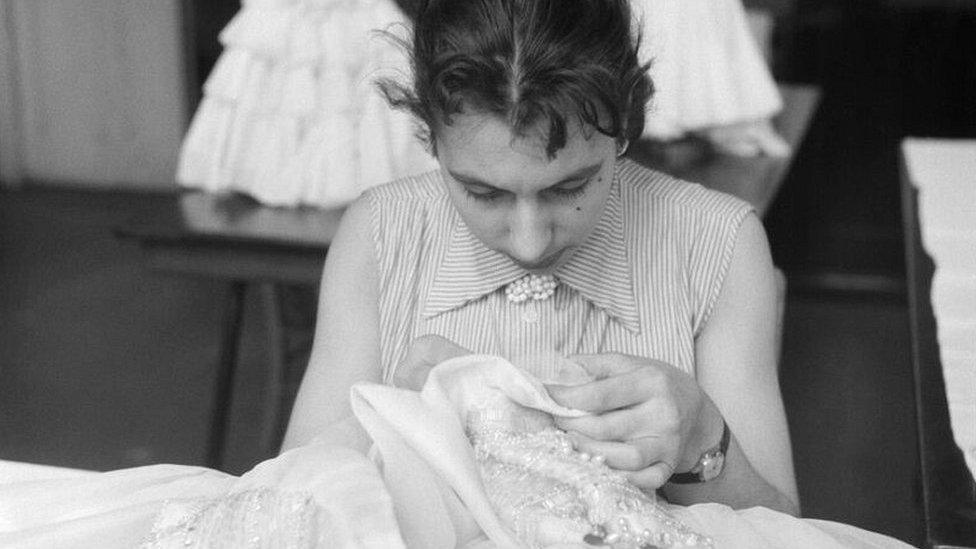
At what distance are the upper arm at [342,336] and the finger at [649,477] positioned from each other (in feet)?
1.77

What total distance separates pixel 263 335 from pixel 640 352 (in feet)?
11.6

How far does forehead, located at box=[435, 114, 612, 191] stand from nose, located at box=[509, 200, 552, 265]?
34 mm

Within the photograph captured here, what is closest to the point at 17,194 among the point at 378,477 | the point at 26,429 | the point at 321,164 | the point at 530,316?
the point at 26,429

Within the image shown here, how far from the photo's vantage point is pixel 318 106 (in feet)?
11.0

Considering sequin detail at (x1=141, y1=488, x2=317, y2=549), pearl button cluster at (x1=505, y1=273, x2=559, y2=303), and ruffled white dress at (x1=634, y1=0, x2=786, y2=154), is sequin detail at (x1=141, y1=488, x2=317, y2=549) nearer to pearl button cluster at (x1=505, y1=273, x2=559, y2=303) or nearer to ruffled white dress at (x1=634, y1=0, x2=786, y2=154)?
pearl button cluster at (x1=505, y1=273, x2=559, y2=303)

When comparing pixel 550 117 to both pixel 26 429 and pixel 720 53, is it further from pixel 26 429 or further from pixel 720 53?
pixel 26 429

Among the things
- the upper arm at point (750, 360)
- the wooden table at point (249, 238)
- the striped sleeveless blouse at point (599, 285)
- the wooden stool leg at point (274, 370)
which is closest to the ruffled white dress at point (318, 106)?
the wooden table at point (249, 238)

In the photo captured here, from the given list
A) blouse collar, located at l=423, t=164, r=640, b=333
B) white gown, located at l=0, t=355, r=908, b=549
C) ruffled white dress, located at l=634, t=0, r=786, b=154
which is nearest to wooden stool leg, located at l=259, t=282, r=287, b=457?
ruffled white dress, located at l=634, t=0, r=786, b=154

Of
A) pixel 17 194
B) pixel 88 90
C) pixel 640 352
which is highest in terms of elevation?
pixel 640 352

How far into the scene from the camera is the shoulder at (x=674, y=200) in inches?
77.7

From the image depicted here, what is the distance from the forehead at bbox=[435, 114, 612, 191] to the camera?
63.6 inches

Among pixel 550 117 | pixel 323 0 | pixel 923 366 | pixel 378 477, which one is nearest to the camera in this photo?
pixel 378 477

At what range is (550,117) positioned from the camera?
1596mm

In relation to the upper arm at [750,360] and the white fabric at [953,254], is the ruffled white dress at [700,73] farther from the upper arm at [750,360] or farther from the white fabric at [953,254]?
the upper arm at [750,360]
